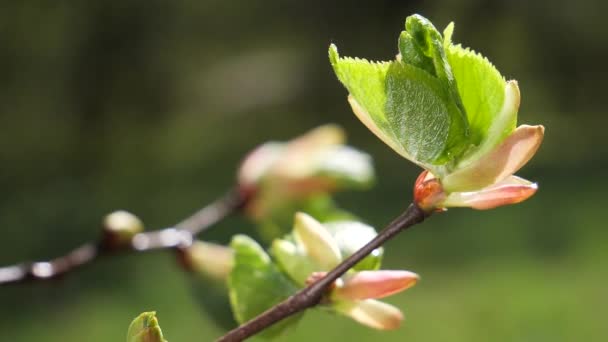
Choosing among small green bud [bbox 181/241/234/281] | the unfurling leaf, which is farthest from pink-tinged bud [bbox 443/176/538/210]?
small green bud [bbox 181/241/234/281]

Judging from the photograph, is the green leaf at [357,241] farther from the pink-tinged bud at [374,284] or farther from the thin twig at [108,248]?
the thin twig at [108,248]

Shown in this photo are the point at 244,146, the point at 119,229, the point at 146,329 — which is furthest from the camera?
the point at 244,146

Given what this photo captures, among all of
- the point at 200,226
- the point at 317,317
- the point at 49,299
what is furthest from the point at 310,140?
the point at 49,299

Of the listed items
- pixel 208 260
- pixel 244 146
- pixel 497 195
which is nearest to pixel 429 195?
pixel 497 195

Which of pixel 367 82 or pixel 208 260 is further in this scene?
pixel 208 260

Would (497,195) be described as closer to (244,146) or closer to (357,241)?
(357,241)

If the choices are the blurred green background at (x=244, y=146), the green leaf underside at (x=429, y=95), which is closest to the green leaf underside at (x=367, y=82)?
the green leaf underside at (x=429, y=95)

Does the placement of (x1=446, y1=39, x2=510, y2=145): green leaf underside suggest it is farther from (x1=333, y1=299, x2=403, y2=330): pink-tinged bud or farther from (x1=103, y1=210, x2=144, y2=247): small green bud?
(x1=103, y1=210, x2=144, y2=247): small green bud
